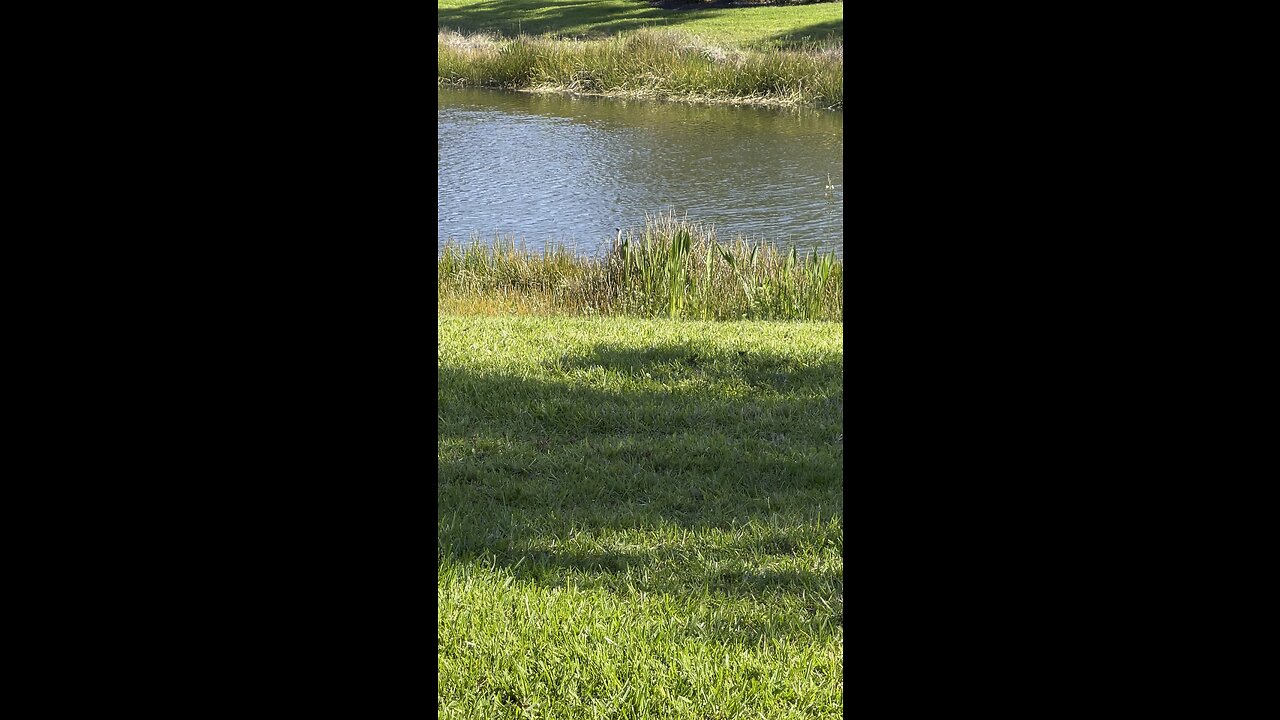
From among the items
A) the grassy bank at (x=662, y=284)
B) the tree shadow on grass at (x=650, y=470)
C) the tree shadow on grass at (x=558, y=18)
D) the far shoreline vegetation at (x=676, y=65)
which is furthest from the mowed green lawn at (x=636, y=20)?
the tree shadow on grass at (x=650, y=470)

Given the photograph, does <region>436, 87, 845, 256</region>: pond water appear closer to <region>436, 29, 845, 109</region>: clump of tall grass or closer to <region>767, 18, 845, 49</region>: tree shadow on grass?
<region>436, 29, 845, 109</region>: clump of tall grass

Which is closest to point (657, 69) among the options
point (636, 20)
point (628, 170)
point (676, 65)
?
point (676, 65)

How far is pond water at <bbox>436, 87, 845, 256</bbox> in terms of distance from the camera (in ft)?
41.9

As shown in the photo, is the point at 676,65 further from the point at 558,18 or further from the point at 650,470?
the point at 650,470

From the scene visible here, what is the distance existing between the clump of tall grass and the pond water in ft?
2.95

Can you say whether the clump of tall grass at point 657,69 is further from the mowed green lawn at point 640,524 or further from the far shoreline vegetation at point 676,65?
the mowed green lawn at point 640,524

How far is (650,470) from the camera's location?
4648mm

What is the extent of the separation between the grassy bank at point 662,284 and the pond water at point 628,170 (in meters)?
0.80

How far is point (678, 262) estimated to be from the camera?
8.41 meters

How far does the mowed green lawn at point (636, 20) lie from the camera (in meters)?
32.4

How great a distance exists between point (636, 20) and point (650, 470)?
35.1 metres
